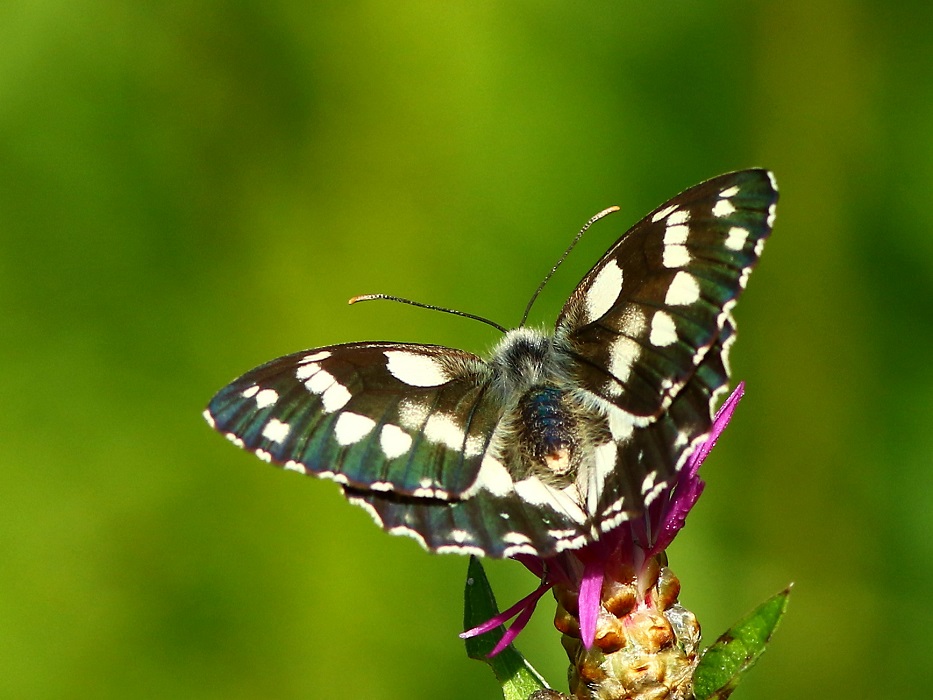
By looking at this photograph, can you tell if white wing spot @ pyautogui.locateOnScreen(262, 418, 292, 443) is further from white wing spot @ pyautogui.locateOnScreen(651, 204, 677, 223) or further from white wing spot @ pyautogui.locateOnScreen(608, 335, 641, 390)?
white wing spot @ pyautogui.locateOnScreen(651, 204, 677, 223)

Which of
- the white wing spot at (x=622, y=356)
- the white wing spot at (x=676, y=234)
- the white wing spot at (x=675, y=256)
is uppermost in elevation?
the white wing spot at (x=676, y=234)

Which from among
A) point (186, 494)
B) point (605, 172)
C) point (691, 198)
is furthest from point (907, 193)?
point (186, 494)

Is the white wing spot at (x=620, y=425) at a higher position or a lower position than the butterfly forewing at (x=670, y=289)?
lower

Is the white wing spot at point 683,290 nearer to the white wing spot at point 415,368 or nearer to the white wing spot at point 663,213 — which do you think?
the white wing spot at point 663,213

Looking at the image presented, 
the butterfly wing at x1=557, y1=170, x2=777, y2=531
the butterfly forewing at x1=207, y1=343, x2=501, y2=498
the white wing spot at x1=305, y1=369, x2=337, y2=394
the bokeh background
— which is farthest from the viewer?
the bokeh background

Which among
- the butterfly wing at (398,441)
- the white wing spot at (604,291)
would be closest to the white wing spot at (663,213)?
the white wing spot at (604,291)

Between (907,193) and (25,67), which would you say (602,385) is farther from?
(25,67)

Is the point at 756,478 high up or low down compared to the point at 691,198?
down

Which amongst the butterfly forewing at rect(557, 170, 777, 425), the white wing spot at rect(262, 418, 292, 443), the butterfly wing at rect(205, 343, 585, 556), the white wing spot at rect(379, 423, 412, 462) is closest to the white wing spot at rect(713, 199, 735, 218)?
the butterfly forewing at rect(557, 170, 777, 425)

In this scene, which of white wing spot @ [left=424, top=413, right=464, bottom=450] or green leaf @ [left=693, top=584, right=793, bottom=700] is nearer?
green leaf @ [left=693, top=584, right=793, bottom=700]
